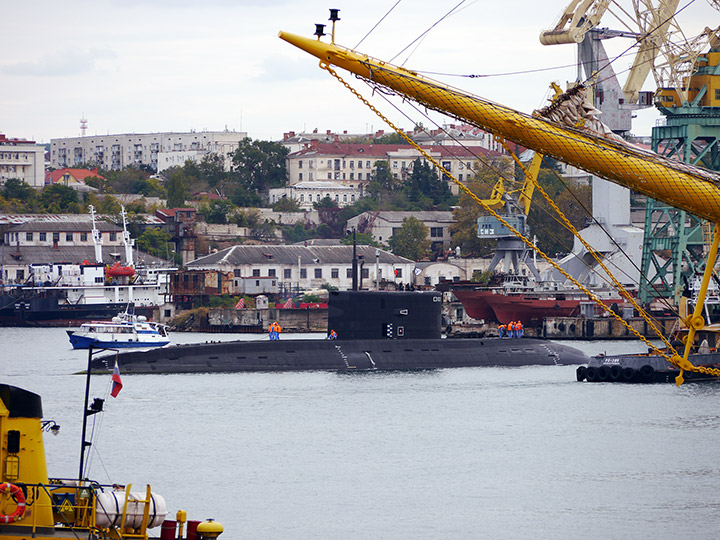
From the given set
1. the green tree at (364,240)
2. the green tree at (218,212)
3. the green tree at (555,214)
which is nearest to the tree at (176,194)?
the green tree at (218,212)

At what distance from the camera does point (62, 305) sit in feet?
259

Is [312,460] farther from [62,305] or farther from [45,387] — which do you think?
[62,305]

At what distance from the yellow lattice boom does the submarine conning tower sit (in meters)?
17.7

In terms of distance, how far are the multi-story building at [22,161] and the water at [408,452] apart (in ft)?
322

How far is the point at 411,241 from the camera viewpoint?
101375 mm

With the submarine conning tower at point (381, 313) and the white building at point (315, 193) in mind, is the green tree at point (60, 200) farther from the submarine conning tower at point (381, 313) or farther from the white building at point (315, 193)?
the submarine conning tower at point (381, 313)

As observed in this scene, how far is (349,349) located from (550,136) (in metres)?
18.7

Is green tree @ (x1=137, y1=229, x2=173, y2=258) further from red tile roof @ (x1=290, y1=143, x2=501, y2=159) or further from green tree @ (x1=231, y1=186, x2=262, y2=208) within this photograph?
red tile roof @ (x1=290, y1=143, x2=501, y2=159)

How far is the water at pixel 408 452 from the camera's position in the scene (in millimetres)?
19234

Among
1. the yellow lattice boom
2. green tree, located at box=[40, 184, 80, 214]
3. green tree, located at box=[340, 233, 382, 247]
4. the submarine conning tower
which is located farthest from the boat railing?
green tree, located at box=[40, 184, 80, 214]

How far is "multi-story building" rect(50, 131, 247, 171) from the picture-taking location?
159 metres

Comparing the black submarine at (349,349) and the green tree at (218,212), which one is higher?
the green tree at (218,212)

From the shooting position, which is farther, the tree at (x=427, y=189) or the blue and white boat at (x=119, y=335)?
the tree at (x=427, y=189)

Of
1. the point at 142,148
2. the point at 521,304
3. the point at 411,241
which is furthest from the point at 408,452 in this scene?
the point at 142,148
